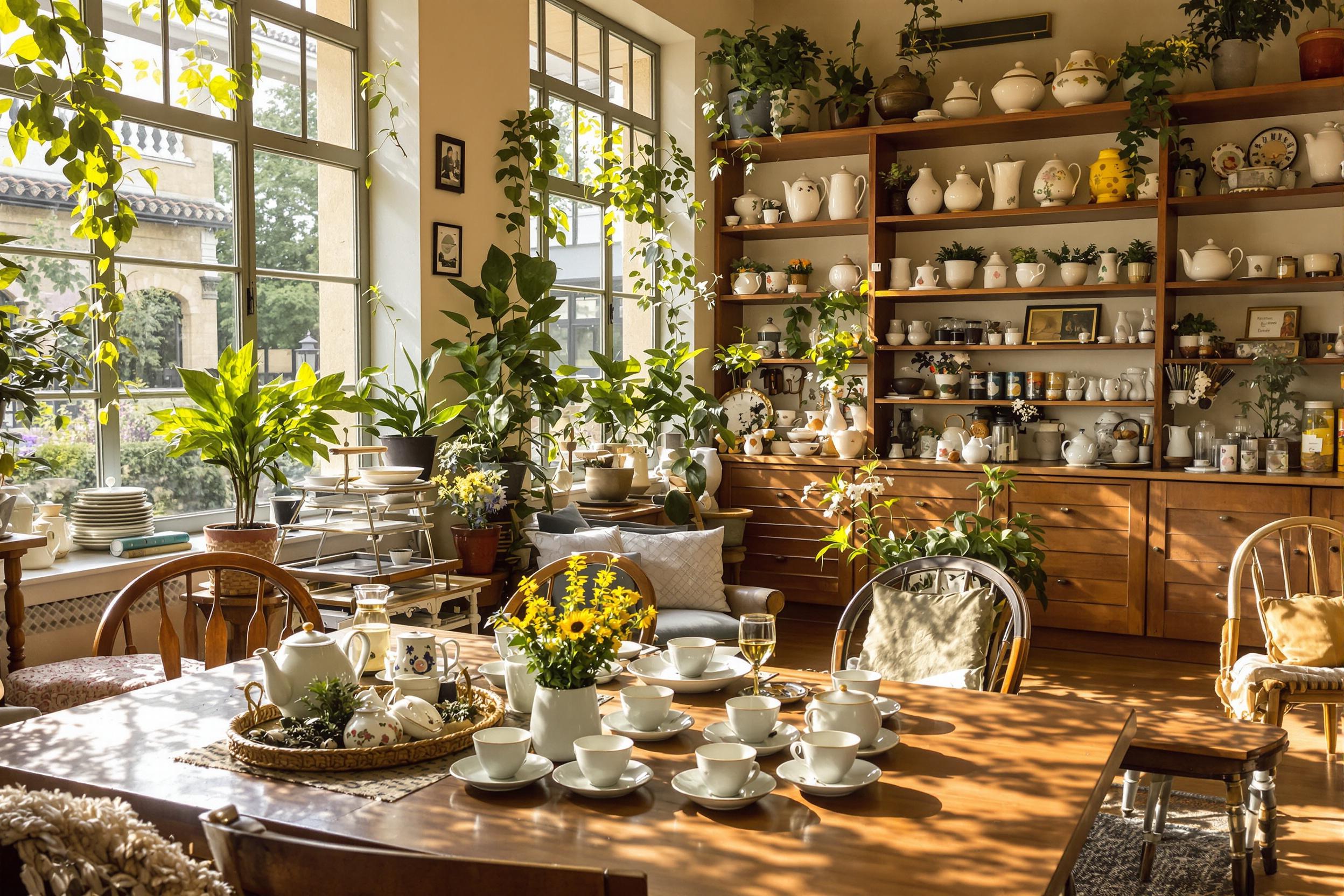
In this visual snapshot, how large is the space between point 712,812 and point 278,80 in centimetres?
348

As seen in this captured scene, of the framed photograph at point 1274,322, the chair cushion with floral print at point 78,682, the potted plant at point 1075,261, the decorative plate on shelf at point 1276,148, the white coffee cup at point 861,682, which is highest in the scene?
the decorative plate on shelf at point 1276,148

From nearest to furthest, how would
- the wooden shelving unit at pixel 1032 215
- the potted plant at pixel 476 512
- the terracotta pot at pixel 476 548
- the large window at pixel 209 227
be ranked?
the large window at pixel 209 227 → the potted plant at pixel 476 512 → the terracotta pot at pixel 476 548 → the wooden shelving unit at pixel 1032 215

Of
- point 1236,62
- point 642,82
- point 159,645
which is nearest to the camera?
point 159,645

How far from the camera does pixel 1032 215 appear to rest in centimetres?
590

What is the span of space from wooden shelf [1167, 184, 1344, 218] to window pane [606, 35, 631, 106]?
9.80ft

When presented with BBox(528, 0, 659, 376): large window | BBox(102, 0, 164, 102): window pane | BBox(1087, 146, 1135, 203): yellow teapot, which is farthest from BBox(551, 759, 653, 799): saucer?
BBox(1087, 146, 1135, 203): yellow teapot

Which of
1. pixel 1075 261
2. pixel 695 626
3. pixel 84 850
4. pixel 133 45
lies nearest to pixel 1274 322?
pixel 1075 261

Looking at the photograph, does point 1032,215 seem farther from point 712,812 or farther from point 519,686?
point 712,812

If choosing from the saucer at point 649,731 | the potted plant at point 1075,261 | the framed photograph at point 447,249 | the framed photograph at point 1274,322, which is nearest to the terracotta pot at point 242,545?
the framed photograph at point 447,249

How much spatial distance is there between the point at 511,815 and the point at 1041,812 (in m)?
0.74

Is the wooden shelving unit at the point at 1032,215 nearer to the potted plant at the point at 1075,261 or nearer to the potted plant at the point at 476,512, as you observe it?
the potted plant at the point at 1075,261

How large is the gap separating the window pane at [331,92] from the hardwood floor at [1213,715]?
3040mm

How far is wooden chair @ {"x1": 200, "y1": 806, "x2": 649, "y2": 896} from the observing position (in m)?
0.93

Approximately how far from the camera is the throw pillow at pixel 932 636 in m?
2.82
